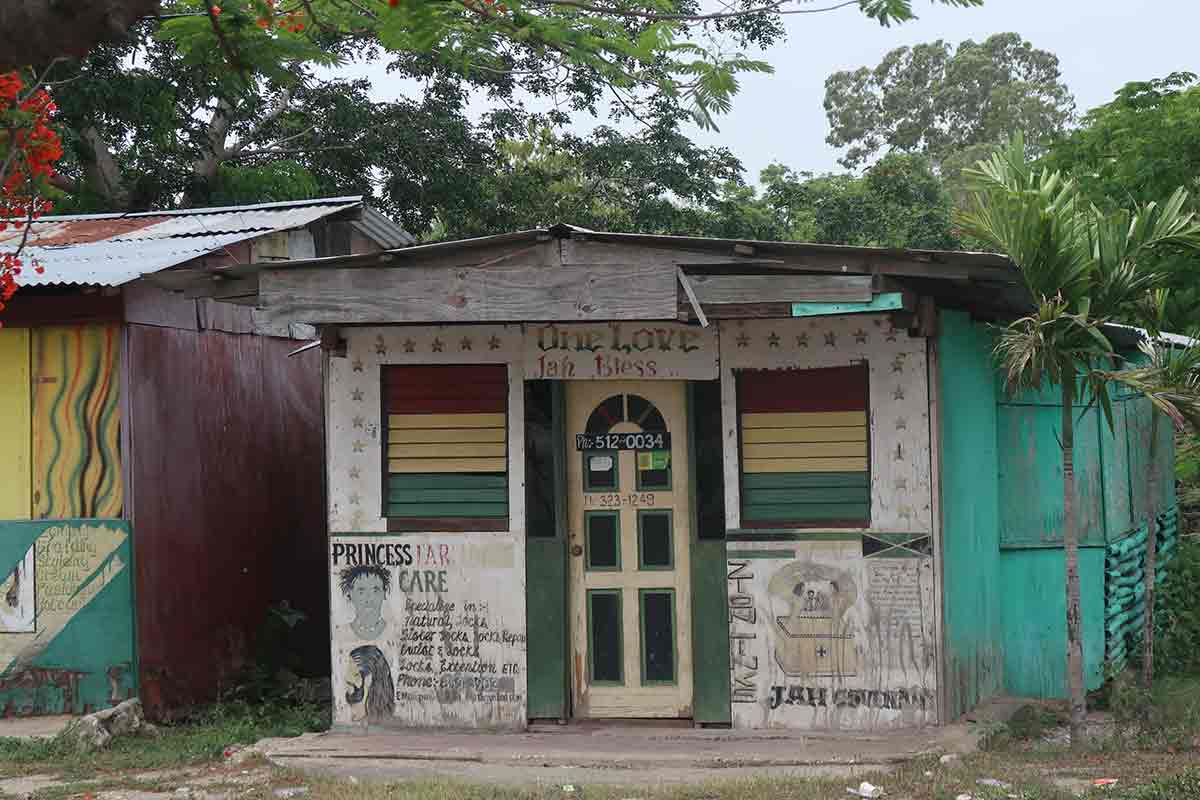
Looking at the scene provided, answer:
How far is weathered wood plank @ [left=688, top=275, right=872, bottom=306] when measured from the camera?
7.23 m

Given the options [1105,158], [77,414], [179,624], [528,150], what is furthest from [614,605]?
[528,150]

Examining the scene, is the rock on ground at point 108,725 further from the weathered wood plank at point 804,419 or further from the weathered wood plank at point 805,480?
the weathered wood plank at point 804,419

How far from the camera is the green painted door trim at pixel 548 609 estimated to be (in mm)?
8164

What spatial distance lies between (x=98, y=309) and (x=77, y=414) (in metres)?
0.68

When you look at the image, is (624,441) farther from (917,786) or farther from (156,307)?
(156,307)

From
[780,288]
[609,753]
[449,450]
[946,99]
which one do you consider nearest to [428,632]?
[449,450]

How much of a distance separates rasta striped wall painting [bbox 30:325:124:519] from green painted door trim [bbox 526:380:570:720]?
278 centimetres

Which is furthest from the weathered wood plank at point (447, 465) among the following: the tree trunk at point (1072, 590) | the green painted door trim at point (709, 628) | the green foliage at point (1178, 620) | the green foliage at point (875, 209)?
the green foliage at point (875, 209)

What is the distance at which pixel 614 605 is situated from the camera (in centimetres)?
822

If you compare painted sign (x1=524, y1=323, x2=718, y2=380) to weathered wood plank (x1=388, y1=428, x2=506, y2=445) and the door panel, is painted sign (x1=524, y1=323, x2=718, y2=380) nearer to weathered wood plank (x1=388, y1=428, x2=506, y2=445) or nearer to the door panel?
the door panel

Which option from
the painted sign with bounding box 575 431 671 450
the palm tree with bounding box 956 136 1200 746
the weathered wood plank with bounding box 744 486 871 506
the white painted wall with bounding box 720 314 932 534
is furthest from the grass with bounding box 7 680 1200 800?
the painted sign with bounding box 575 431 671 450

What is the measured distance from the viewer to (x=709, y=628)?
8.05 meters

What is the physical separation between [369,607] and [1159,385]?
447cm

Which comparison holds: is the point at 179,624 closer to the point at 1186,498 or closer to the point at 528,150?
the point at 1186,498
